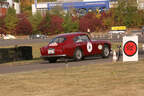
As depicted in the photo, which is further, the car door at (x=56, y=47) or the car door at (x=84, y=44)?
the car door at (x=84, y=44)

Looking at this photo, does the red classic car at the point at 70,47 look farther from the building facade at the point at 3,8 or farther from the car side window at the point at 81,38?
the building facade at the point at 3,8

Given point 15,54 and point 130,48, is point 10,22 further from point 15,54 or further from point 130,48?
point 130,48

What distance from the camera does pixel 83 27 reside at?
97.2m

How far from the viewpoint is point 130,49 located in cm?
1605

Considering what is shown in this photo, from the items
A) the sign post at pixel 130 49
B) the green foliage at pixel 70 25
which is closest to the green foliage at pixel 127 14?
the green foliage at pixel 70 25

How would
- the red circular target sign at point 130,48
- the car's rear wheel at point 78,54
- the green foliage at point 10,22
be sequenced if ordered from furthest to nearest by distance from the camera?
the green foliage at point 10,22 → the car's rear wheel at point 78,54 → the red circular target sign at point 130,48

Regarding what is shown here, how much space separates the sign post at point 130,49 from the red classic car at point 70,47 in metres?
4.40

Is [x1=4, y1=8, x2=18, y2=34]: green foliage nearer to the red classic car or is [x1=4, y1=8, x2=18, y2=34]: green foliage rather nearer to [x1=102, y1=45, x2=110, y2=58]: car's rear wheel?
[x1=102, y1=45, x2=110, y2=58]: car's rear wheel

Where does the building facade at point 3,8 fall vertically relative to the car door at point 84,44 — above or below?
above

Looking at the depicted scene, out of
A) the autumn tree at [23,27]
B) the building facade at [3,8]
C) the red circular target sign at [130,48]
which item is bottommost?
the autumn tree at [23,27]

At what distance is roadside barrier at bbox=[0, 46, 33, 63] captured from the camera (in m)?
21.5

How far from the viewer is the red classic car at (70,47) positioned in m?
19.8

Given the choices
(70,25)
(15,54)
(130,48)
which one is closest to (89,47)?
(15,54)

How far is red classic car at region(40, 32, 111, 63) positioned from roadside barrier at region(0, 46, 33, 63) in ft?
7.40
